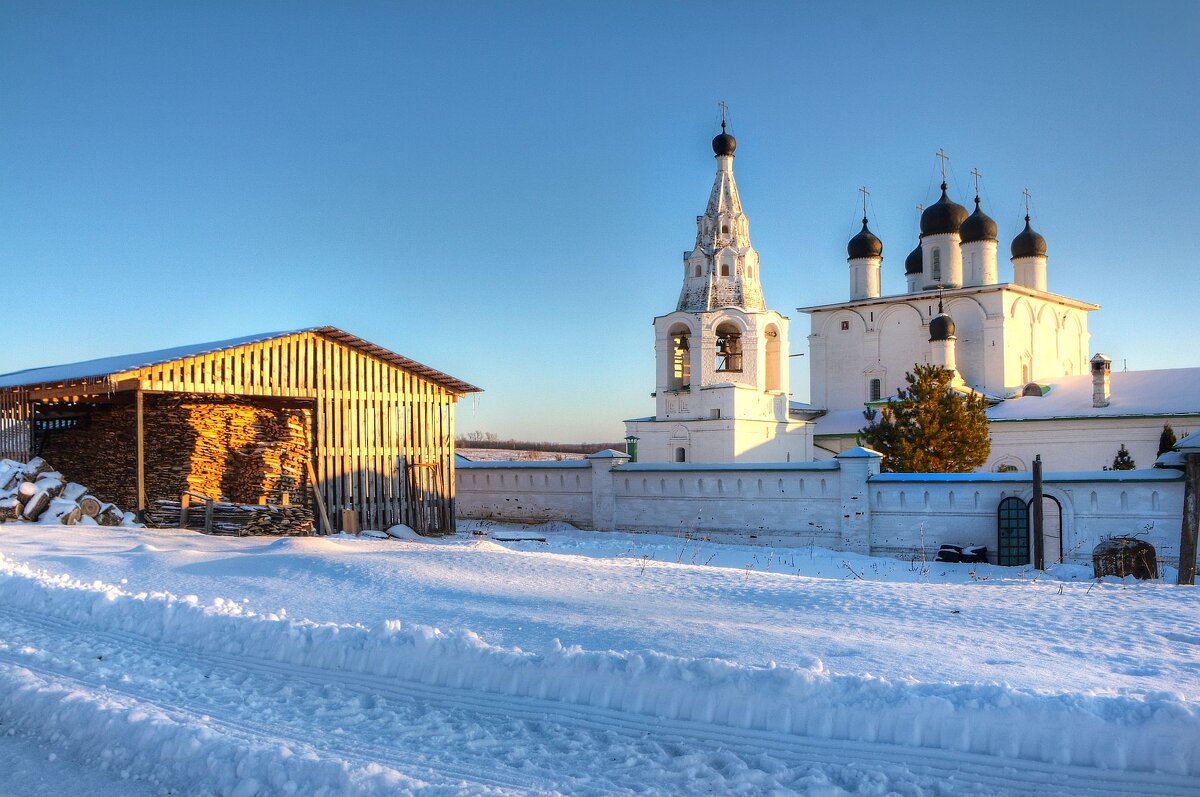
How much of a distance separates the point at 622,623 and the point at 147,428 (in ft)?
37.8

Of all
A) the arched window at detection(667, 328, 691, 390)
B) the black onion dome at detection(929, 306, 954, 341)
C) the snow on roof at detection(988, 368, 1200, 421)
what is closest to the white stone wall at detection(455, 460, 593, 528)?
the arched window at detection(667, 328, 691, 390)

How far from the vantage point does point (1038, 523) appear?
609 inches

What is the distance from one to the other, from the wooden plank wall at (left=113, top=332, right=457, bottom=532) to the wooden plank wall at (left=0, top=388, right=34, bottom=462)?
4405 mm

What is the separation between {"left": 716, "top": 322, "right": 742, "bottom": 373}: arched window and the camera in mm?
29766

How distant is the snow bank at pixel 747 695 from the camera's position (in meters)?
4.84

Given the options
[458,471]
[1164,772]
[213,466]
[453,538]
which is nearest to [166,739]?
[1164,772]

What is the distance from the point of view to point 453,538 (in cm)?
1869

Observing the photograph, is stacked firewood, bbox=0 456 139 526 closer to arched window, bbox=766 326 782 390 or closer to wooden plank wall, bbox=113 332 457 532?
wooden plank wall, bbox=113 332 457 532

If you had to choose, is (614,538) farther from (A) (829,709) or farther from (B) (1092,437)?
(B) (1092,437)

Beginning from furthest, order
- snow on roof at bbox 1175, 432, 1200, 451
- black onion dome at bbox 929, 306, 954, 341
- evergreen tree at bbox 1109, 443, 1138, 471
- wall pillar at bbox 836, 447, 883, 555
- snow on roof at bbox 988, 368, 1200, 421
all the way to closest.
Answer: black onion dome at bbox 929, 306, 954, 341 < snow on roof at bbox 988, 368, 1200, 421 < evergreen tree at bbox 1109, 443, 1138, 471 < wall pillar at bbox 836, 447, 883, 555 < snow on roof at bbox 1175, 432, 1200, 451

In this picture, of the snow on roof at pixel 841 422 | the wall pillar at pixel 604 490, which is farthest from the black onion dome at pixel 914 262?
the wall pillar at pixel 604 490

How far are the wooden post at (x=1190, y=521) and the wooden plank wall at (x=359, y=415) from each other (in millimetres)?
12531

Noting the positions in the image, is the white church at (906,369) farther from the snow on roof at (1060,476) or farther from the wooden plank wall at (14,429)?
the wooden plank wall at (14,429)

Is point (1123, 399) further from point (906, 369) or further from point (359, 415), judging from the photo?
point (359, 415)
